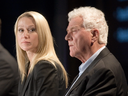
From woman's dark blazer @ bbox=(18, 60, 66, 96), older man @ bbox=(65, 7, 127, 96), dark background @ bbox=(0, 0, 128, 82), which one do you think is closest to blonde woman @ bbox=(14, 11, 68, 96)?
woman's dark blazer @ bbox=(18, 60, 66, 96)

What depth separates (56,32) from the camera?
4.40 metres

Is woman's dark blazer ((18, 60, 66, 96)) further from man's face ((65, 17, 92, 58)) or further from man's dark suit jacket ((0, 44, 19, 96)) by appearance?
man's dark suit jacket ((0, 44, 19, 96))

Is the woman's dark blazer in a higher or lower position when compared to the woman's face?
lower

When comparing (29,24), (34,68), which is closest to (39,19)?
(29,24)

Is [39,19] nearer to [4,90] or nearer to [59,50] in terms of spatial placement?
[4,90]

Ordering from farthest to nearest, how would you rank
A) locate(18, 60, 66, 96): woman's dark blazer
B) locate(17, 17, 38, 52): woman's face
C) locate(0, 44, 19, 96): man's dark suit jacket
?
locate(0, 44, 19, 96): man's dark suit jacket, locate(17, 17, 38, 52): woman's face, locate(18, 60, 66, 96): woman's dark blazer

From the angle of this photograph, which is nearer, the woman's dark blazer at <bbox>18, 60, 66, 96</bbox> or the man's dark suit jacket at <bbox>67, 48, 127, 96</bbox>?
the man's dark suit jacket at <bbox>67, 48, 127, 96</bbox>

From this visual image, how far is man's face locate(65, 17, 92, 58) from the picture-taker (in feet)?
6.25

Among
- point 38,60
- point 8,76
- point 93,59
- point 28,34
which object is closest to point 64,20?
point 8,76

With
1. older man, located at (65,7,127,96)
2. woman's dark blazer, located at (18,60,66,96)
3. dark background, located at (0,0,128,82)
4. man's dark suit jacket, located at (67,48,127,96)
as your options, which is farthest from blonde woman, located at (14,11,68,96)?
dark background, located at (0,0,128,82)

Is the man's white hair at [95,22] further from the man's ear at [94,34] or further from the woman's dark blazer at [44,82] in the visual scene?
the woman's dark blazer at [44,82]

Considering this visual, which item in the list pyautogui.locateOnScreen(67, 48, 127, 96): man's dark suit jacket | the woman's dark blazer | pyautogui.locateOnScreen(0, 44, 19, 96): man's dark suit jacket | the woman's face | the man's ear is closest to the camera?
pyautogui.locateOnScreen(67, 48, 127, 96): man's dark suit jacket

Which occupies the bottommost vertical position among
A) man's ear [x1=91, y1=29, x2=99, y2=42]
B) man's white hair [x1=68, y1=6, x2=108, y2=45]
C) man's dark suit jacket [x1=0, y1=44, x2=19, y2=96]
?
man's dark suit jacket [x1=0, y1=44, x2=19, y2=96]

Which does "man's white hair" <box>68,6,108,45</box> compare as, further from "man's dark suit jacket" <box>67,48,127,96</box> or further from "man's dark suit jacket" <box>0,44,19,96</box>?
"man's dark suit jacket" <box>0,44,19,96</box>
